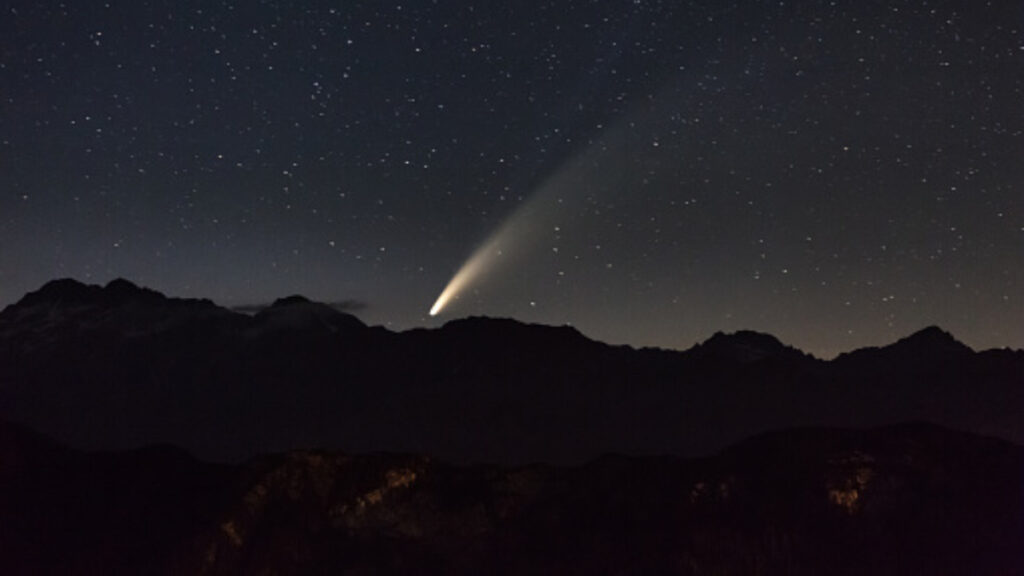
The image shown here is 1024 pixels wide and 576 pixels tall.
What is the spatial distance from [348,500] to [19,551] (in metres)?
25.3

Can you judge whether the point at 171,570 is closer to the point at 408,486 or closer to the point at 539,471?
the point at 408,486

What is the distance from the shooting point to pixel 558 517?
71.7 m

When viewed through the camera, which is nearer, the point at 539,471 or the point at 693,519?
the point at 693,519

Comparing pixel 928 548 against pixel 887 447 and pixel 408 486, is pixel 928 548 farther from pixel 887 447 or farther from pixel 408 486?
pixel 408 486

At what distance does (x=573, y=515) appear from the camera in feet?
236

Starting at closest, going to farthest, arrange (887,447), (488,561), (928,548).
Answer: (928,548) < (488,561) < (887,447)

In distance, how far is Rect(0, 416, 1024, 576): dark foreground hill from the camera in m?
65.4

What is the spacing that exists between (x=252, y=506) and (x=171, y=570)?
23.6 ft

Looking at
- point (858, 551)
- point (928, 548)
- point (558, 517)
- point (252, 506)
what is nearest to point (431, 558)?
point (558, 517)

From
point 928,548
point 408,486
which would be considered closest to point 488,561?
point 408,486

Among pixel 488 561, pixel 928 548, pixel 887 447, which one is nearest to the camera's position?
pixel 928 548

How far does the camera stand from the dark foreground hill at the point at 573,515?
65.4 m

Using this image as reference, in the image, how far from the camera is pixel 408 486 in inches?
2901

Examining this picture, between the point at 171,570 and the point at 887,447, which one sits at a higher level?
the point at 887,447
